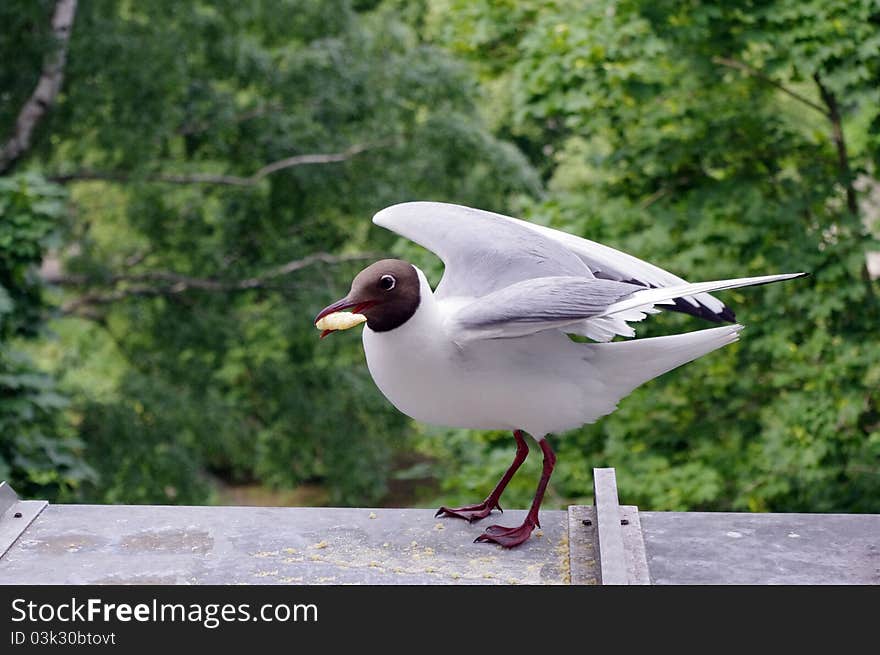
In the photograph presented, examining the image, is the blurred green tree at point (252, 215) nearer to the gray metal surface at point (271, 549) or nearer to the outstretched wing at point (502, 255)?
the gray metal surface at point (271, 549)

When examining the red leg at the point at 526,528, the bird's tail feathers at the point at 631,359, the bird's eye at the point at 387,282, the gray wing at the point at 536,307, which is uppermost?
the bird's eye at the point at 387,282

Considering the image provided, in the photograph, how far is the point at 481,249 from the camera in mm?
3344

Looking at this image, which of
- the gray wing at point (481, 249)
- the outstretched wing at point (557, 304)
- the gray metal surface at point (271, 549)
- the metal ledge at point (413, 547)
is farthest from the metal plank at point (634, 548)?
the gray wing at point (481, 249)

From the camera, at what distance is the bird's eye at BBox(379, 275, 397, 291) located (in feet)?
10.0

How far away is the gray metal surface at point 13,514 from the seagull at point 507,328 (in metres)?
1.09

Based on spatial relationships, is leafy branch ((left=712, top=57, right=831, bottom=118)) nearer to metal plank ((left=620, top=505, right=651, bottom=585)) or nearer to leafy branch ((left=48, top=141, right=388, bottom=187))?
leafy branch ((left=48, top=141, right=388, bottom=187))

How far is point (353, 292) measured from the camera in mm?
3053

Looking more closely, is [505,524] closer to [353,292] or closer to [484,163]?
[353,292]

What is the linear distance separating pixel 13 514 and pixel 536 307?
164 centimetres

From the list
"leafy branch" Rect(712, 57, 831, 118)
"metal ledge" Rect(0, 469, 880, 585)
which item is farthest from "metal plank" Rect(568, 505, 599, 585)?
"leafy branch" Rect(712, 57, 831, 118)

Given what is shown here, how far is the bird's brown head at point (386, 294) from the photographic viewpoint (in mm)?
3051

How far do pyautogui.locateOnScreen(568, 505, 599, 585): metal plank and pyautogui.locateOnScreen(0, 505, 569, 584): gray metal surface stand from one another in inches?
1.4

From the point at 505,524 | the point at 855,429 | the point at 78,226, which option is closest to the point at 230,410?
the point at 78,226

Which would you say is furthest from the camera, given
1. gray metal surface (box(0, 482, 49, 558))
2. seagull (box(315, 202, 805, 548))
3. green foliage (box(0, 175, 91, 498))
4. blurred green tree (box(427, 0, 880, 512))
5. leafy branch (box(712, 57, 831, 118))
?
leafy branch (box(712, 57, 831, 118))
